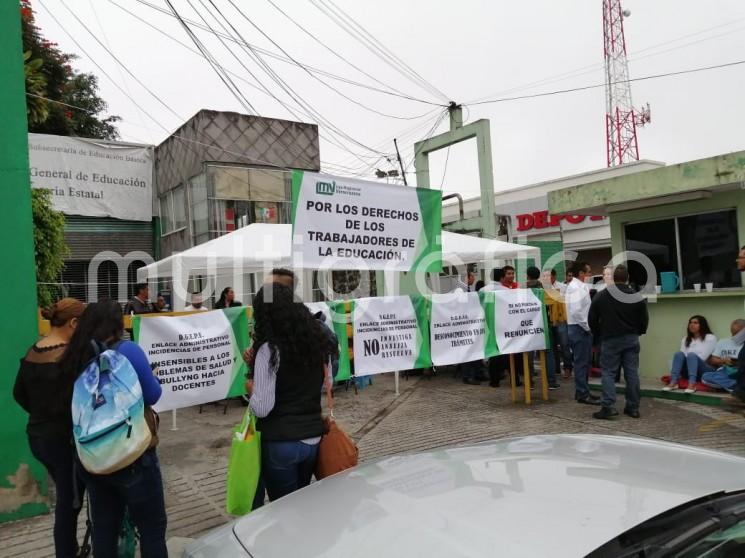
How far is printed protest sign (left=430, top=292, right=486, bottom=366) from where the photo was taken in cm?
696

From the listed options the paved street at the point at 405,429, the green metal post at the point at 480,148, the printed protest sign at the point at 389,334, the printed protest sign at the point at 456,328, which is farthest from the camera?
the green metal post at the point at 480,148

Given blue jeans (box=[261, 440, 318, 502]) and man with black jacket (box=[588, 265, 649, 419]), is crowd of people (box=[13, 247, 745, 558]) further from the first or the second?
man with black jacket (box=[588, 265, 649, 419])

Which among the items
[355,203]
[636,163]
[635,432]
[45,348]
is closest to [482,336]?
[635,432]

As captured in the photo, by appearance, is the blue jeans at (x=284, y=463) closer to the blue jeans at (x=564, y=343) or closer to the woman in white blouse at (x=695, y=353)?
the woman in white blouse at (x=695, y=353)

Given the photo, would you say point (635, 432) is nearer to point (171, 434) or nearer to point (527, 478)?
point (527, 478)

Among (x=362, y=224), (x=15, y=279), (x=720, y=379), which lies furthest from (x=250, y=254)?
(x=720, y=379)

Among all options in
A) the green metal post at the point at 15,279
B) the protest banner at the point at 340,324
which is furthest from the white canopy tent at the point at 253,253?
the green metal post at the point at 15,279

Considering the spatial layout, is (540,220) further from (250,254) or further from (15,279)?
(15,279)

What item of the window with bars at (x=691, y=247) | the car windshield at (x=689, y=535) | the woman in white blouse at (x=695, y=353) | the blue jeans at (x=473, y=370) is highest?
the window with bars at (x=691, y=247)

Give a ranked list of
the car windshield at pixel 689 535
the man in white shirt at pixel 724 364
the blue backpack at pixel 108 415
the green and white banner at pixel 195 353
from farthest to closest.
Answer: the man in white shirt at pixel 724 364 < the green and white banner at pixel 195 353 < the blue backpack at pixel 108 415 < the car windshield at pixel 689 535

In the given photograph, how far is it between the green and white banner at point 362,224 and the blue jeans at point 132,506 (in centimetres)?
245

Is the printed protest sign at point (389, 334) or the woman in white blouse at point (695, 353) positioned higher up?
the printed protest sign at point (389, 334)

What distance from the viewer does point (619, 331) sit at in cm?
666

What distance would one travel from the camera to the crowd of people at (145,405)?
2.78 m
